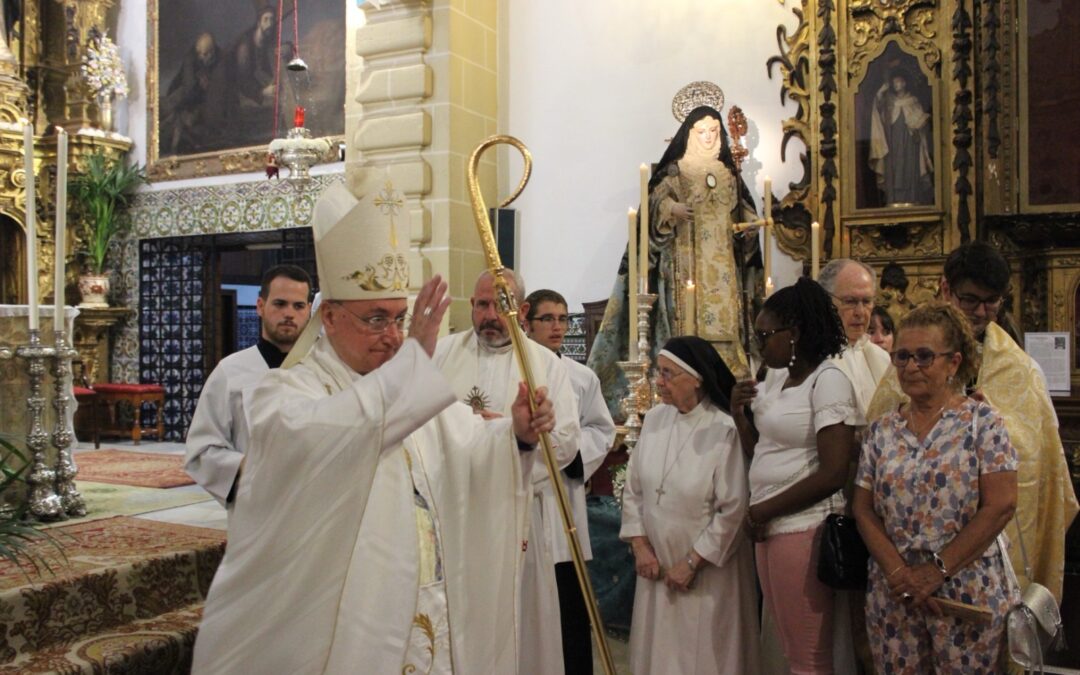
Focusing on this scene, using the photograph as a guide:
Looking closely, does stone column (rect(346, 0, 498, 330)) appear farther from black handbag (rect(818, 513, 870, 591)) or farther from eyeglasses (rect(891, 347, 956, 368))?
eyeglasses (rect(891, 347, 956, 368))

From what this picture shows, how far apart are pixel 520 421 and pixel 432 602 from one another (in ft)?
→ 1.61

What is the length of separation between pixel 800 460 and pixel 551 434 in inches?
35.0

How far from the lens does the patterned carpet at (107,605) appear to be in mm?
3469

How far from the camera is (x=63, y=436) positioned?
5023 millimetres

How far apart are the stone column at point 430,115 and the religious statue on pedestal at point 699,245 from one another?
50.2 inches

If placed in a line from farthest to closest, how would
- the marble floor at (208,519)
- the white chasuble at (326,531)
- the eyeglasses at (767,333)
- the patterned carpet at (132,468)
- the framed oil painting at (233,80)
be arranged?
the framed oil painting at (233,80), the patterned carpet at (132,468), the marble floor at (208,519), the eyeglasses at (767,333), the white chasuble at (326,531)

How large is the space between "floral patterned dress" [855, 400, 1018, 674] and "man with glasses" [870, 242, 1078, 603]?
34cm

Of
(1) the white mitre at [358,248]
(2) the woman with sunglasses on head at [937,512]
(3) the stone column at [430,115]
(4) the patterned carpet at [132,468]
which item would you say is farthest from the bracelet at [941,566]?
(4) the patterned carpet at [132,468]

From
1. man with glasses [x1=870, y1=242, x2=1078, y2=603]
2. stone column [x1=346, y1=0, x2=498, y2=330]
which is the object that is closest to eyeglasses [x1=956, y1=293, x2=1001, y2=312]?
man with glasses [x1=870, y1=242, x2=1078, y2=603]

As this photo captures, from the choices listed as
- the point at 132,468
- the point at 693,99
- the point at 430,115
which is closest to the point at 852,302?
the point at 693,99

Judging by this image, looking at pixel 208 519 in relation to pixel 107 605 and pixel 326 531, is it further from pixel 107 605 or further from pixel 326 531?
pixel 326 531

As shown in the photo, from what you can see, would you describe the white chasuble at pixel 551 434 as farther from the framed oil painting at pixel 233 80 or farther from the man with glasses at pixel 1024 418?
the framed oil painting at pixel 233 80

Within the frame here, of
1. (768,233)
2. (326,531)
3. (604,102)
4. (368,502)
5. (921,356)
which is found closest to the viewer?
(326,531)

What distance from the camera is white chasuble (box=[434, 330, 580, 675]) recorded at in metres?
3.38
